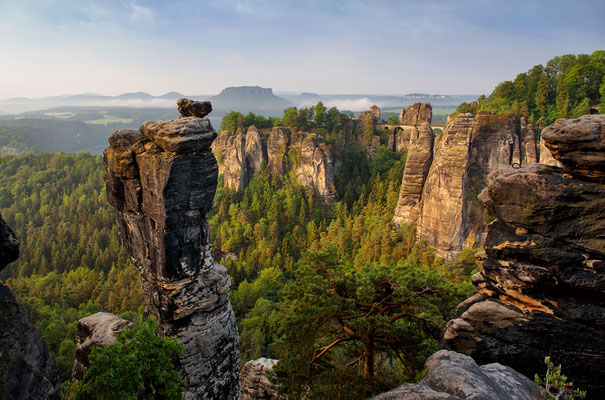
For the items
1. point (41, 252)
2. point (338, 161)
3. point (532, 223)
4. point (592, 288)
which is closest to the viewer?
point (592, 288)

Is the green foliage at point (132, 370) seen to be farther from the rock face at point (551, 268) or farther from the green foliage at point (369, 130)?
the green foliage at point (369, 130)

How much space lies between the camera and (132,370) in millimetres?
7523

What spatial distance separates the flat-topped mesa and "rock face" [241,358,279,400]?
19.8 ft

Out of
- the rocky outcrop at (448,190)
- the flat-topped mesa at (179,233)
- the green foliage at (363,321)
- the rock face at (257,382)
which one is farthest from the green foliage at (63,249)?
the rocky outcrop at (448,190)

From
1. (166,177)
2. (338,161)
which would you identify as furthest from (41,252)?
(166,177)

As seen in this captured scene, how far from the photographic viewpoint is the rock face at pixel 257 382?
17016 mm

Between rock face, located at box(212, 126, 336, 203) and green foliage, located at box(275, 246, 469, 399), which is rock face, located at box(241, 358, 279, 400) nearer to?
green foliage, located at box(275, 246, 469, 399)

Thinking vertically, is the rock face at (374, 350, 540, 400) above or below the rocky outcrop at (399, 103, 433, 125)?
below

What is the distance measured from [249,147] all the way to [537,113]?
4551 centimetres

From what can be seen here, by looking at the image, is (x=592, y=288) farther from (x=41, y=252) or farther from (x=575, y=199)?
(x=41, y=252)

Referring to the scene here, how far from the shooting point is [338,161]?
2372 inches

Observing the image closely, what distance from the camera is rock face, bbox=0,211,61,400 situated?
18.0 feet

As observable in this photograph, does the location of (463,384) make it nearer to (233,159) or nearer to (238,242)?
(238,242)

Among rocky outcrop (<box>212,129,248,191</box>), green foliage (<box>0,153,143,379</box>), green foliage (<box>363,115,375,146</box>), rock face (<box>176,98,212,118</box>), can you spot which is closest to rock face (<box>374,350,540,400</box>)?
rock face (<box>176,98,212,118</box>)
